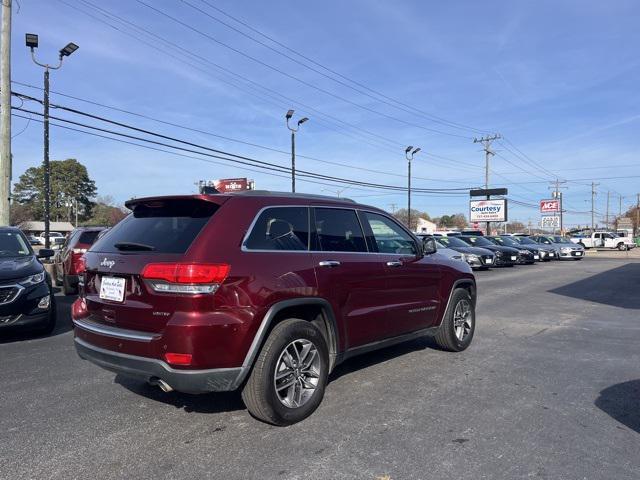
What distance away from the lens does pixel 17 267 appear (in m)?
7.07

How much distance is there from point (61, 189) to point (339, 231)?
3966 inches

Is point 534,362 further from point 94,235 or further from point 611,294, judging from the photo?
point 94,235

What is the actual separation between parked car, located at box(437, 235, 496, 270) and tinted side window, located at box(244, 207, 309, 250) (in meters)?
17.1

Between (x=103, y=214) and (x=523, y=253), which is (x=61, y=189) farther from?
(x=523, y=253)

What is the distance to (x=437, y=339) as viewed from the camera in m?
6.32

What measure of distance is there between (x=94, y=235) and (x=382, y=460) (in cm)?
1033

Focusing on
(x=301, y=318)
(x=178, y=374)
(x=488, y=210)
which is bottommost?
(x=178, y=374)

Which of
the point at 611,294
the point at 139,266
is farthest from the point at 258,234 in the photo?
the point at 611,294

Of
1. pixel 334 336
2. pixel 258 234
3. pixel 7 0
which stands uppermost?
pixel 7 0

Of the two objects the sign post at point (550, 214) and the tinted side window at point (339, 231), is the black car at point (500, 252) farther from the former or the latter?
the sign post at point (550, 214)

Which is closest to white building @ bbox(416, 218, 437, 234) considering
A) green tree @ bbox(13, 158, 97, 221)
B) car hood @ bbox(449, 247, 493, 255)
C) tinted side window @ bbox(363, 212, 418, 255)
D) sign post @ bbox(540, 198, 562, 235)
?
sign post @ bbox(540, 198, 562, 235)

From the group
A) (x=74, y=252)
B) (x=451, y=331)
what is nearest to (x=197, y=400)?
(x=451, y=331)

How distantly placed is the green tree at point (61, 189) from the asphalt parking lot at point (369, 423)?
97548mm

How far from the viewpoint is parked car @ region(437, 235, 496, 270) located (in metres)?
20.8
